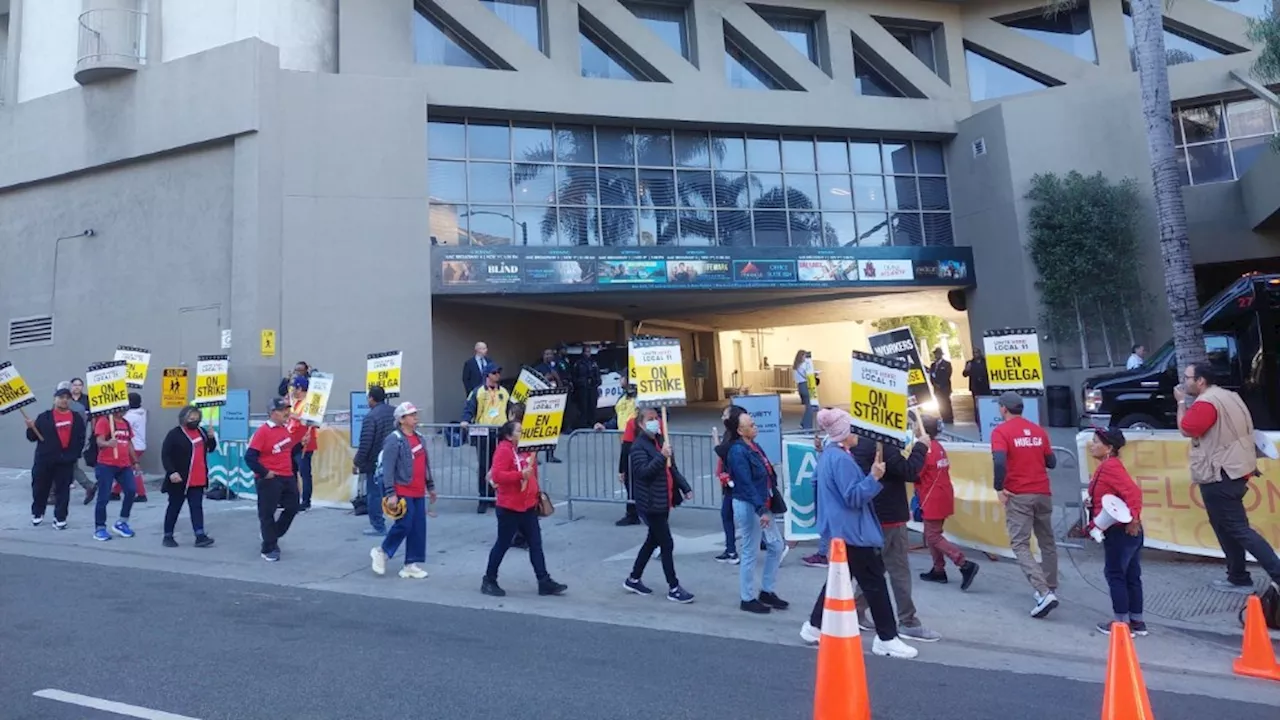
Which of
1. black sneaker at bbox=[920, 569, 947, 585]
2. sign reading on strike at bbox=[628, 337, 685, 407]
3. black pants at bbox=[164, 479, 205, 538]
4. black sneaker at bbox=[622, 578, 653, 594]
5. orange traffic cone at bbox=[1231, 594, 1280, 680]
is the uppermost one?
sign reading on strike at bbox=[628, 337, 685, 407]

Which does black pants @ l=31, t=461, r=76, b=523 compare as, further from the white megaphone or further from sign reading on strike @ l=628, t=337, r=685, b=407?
the white megaphone

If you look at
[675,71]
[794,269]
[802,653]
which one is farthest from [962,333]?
[802,653]

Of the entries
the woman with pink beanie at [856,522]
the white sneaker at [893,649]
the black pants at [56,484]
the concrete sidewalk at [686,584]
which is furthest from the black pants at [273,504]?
the white sneaker at [893,649]

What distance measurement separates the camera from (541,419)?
8.45 meters

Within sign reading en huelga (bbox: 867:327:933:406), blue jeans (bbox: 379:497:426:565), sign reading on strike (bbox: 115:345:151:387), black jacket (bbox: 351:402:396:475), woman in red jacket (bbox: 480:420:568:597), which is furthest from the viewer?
sign reading on strike (bbox: 115:345:151:387)

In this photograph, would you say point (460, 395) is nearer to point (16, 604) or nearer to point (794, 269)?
point (794, 269)

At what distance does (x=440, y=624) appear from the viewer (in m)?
6.40

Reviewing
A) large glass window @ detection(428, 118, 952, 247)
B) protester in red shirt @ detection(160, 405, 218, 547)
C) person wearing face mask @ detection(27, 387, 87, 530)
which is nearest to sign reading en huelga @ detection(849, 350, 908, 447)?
protester in red shirt @ detection(160, 405, 218, 547)

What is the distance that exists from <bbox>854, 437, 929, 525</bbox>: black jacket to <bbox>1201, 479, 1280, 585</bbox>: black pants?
2.87 metres

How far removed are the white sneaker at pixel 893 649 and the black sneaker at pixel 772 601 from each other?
126 centimetres

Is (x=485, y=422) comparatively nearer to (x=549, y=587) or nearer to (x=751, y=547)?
(x=549, y=587)

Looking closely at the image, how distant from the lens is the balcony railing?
16.6 metres

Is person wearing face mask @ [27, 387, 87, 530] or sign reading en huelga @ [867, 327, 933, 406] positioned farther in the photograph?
person wearing face mask @ [27, 387, 87, 530]

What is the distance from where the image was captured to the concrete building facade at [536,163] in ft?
52.7
